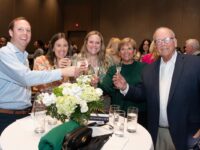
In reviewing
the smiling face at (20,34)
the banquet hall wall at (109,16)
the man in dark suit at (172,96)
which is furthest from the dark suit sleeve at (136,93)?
the banquet hall wall at (109,16)

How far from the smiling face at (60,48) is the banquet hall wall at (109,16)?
24.3ft

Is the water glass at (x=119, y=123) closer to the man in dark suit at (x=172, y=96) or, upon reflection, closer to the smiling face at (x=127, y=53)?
the man in dark suit at (x=172, y=96)

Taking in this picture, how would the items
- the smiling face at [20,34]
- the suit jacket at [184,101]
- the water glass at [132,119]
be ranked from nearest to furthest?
the water glass at [132,119] → the suit jacket at [184,101] → the smiling face at [20,34]

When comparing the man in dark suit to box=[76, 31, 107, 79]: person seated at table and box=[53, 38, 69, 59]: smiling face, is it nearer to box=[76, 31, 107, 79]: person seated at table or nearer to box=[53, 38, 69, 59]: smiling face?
box=[76, 31, 107, 79]: person seated at table

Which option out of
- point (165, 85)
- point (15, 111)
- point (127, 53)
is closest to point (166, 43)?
point (165, 85)

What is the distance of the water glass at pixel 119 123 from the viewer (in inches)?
84.7

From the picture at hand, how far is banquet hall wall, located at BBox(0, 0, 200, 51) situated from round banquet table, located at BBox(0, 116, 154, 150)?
880cm

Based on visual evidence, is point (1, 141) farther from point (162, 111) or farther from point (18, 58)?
point (162, 111)

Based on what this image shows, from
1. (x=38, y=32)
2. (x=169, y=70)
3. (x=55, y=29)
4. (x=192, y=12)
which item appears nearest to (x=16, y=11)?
(x=38, y=32)

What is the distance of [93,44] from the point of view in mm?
3627

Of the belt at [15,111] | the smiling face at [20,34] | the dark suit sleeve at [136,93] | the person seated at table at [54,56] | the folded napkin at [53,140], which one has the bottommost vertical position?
the belt at [15,111]

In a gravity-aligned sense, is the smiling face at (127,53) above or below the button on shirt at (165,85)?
above

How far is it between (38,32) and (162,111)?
35.2 ft

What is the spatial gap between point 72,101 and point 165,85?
122cm
